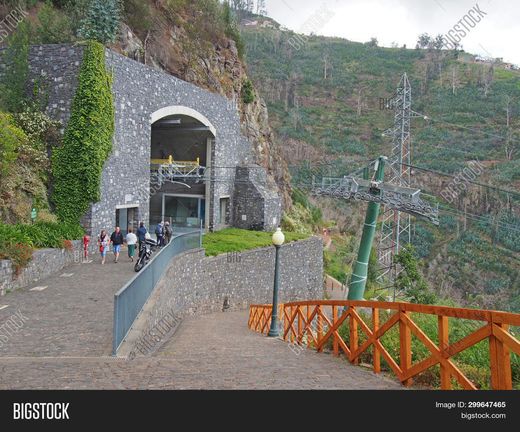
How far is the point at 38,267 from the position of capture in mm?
12203

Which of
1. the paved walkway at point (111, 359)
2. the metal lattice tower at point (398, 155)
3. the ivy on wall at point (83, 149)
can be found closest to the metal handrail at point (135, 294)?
the paved walkway at point (111, 359)

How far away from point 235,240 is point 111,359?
50.1 feet

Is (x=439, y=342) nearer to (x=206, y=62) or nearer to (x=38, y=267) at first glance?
(x=38, y=267)

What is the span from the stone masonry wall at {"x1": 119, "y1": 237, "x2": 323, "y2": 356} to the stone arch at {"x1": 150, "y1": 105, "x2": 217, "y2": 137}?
20.9 ft

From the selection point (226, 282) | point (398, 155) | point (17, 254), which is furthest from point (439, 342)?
point (398, 155)

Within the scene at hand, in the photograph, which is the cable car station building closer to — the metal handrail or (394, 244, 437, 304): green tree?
the metal handrail

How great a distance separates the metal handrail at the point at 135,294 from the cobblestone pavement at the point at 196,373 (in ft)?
2.02

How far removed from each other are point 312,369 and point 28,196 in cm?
1218

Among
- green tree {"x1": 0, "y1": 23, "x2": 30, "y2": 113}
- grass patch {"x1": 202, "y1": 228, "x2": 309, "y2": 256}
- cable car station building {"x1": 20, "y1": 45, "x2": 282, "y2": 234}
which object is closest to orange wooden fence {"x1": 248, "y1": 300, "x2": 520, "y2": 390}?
cable car station building {"x1": 20, "y1": 45, "x2": 282, "y2": 234}

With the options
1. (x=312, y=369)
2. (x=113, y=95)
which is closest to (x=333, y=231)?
(x=113, y=95)

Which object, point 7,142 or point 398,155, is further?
point 398,155

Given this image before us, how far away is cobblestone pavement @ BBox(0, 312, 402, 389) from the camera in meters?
4.94

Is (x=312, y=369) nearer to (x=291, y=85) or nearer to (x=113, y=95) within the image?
(x=113, y=95)

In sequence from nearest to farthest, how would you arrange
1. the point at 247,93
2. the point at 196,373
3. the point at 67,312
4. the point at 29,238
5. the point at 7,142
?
the point at 196,373 → the point at 67,312 → the point at 29,238 → the point at 7,142 → the point at 247,93
